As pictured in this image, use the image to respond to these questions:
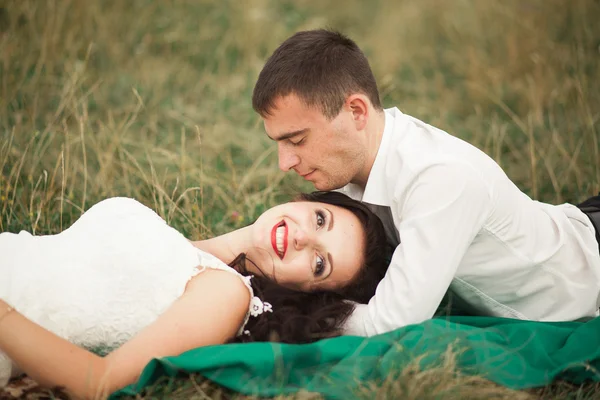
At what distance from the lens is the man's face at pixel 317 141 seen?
366cm

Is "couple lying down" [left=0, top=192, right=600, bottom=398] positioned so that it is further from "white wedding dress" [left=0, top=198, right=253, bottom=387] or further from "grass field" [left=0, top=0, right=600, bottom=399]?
"grass field" [left=0, top=0, right=600, bottom=399]

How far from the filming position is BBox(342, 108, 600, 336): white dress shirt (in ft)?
10.8

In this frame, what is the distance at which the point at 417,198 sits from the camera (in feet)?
11.0

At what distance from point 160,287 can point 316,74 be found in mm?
1364

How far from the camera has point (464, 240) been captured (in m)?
3.36

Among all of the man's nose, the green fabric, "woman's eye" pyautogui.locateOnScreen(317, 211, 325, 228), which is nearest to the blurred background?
the man's nose

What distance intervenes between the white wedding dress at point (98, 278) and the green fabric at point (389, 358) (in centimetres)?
32

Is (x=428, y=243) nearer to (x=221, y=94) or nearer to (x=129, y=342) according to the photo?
(x=129, y=342)

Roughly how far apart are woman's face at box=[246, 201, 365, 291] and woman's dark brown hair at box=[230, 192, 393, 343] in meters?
0.05

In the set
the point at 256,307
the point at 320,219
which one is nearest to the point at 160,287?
the point at 256,307

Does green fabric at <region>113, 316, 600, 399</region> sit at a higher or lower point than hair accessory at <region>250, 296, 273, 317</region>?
lower

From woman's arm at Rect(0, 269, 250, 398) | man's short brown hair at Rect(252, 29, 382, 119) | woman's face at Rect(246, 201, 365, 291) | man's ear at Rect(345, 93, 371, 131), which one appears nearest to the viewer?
woman's arm at Rect(0, 269, 250, 398)

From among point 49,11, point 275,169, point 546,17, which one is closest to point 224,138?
point 275,169

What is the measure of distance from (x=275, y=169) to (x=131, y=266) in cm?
289
